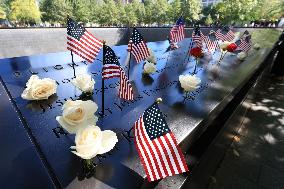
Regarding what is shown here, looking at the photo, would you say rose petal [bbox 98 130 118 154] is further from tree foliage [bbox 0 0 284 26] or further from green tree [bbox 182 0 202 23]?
green tree [bbox 182 0 202 23]

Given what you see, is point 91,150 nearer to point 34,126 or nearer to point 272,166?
point 34,126

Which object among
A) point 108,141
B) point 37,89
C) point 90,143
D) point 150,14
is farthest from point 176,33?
point 150,14

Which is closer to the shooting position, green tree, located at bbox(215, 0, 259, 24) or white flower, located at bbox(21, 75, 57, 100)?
white flower, located at bbox(21, 75, 57, 100)

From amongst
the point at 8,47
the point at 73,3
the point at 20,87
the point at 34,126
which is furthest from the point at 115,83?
the point at 73,3

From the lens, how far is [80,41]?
11.6ft

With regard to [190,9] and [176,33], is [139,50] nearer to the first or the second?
[176,33]

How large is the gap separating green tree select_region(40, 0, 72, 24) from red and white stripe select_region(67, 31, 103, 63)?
49624 mm

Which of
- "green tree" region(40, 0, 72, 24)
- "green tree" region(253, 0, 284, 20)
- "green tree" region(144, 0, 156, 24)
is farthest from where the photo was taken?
"green tree" region(144, 0, 156, 24)

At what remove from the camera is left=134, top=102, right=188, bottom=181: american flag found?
1.92m

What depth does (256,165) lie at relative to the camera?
16.0 feet

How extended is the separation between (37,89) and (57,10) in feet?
177

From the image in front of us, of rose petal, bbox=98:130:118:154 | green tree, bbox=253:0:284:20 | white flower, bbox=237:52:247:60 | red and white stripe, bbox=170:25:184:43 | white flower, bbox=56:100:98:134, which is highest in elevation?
green tree, bbox=253:0:284:20

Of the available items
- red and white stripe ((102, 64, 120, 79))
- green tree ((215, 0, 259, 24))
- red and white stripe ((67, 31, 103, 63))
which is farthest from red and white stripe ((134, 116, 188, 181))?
green tree ((215, 0, 259, 24))

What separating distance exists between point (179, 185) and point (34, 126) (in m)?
1.68
